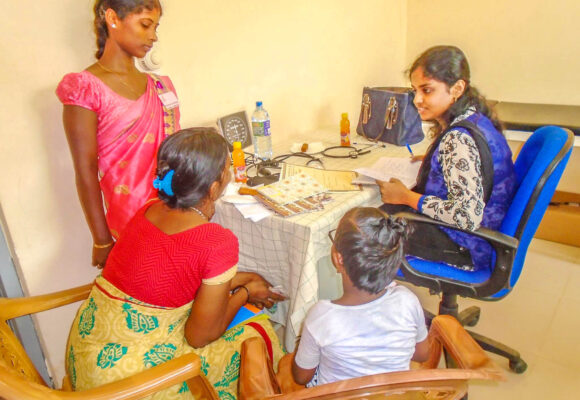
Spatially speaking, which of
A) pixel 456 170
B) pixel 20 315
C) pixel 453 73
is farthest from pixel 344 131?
pixel 20 315

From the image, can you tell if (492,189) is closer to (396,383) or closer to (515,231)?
(515,231)

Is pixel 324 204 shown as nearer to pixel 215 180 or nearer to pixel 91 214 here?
pixel 215 180

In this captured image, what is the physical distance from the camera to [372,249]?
39.5 inches

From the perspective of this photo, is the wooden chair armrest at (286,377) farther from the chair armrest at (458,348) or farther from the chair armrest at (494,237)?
the chair armrest at (494,237)

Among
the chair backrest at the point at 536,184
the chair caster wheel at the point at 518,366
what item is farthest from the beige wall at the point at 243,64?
the chair caster wheel at the point at 518,366

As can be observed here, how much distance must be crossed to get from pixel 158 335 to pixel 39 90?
93 cm

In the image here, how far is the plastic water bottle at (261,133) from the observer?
6.80 feet

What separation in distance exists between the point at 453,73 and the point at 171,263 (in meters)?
1.08

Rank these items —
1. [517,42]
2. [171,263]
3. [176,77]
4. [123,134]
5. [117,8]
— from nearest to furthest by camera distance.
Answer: [171,263]
[117,8]
[123,134]
[176,77]
[517,42]

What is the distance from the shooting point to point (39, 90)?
1475 millimetres

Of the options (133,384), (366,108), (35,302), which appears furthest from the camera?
(366,108)

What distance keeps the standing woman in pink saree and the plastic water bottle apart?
54 cm

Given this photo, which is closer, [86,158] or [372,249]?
[372,249]

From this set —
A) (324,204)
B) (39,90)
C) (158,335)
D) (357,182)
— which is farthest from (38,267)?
(357,182)
